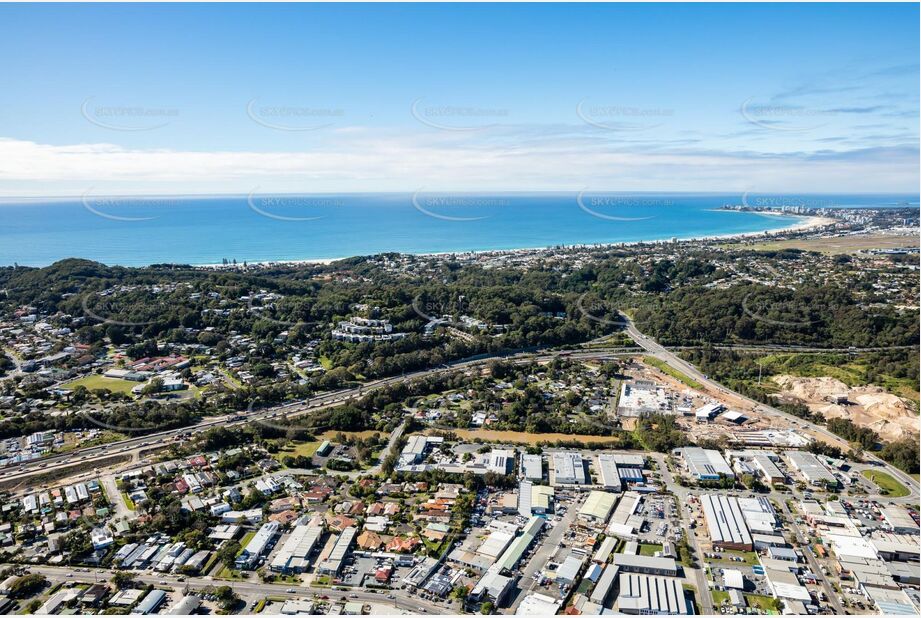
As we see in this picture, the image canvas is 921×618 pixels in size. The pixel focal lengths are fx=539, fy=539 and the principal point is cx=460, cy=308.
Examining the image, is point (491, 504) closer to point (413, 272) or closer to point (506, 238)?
point (413, 272)

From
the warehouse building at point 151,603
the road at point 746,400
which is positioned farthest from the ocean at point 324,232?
the warehouse building at point 151,603

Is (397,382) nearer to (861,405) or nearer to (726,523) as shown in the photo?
(726,523)

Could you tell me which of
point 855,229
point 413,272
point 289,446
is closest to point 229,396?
point 289,446

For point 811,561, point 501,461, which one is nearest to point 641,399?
point 501,461

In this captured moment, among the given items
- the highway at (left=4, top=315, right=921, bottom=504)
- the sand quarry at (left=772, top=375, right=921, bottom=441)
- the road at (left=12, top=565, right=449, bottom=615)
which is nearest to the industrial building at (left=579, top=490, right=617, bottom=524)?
the road at (left=12, top=565, right=449, bottom=615)

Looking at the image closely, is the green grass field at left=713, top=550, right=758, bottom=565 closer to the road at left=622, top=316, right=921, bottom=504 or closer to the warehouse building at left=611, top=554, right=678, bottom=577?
the warehouse building at left=611, top=554, right=678, bottom=577
